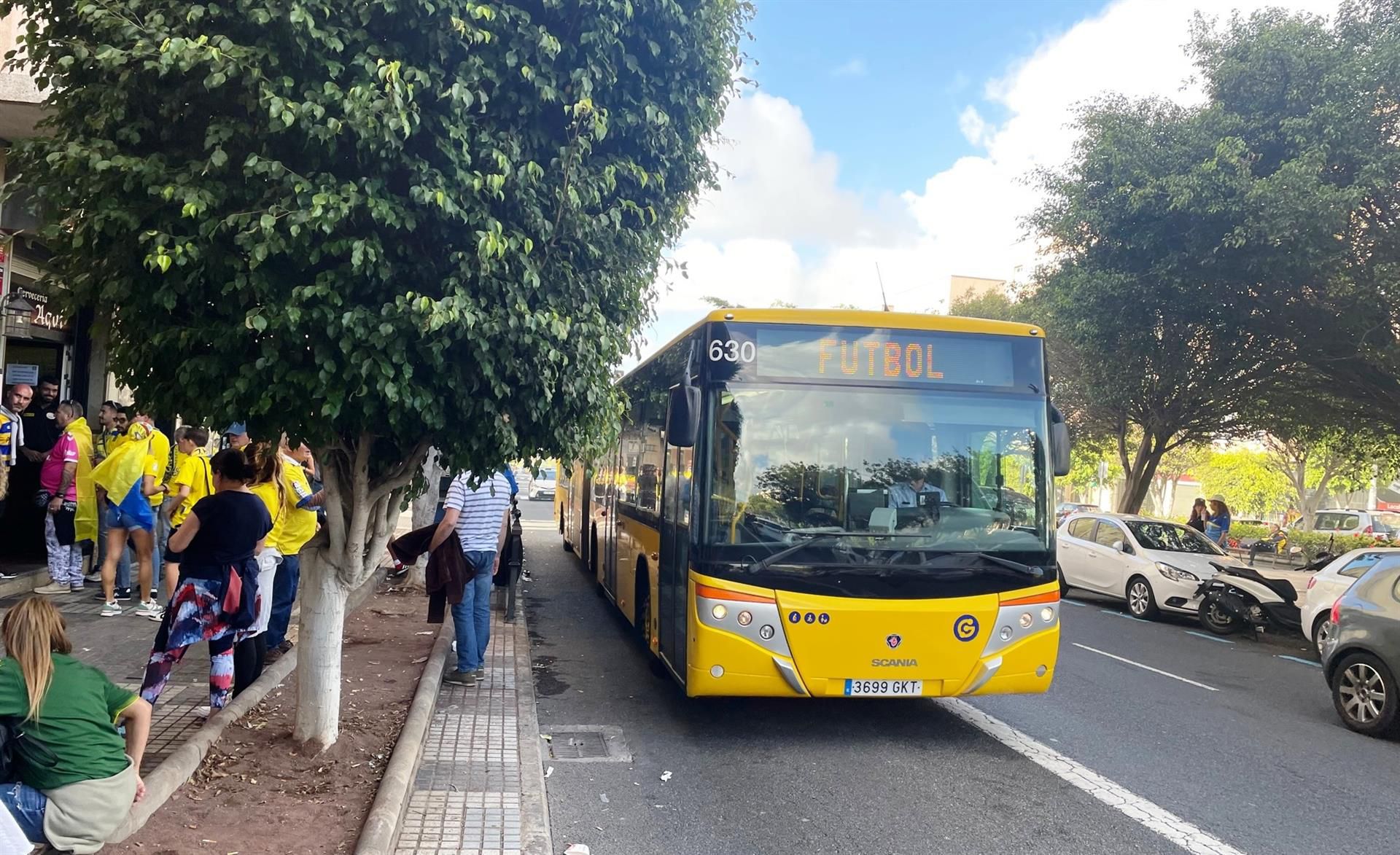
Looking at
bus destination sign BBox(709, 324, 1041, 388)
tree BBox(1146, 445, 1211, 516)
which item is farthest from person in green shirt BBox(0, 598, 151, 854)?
tree BBox(1146, 445, 1211, 516)

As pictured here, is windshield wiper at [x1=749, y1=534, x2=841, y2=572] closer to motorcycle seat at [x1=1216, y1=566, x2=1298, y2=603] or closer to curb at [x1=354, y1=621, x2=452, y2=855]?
curb at [x1=354, y1=621, x2=452, y2=855]

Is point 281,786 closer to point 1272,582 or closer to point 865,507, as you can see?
point 865,507

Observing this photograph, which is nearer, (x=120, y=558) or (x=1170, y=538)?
(x=120, y=558)

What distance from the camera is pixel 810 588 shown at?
657 cm

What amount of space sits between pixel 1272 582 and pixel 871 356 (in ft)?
31.2

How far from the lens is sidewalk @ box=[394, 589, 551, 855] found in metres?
4.70

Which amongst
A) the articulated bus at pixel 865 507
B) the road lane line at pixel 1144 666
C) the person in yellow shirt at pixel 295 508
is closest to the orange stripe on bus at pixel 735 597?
the articulated bus at pixel 865 507

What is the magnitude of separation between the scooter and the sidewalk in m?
9.85

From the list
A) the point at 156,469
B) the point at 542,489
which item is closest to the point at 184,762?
the point at 156,469

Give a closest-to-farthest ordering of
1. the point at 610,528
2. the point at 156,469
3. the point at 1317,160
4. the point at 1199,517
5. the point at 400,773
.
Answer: the point at 400,773 → the point at 156,469 → the point at 1317,160 → the point at 610,528 → the point at 1199,517

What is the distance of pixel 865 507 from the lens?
266 inches

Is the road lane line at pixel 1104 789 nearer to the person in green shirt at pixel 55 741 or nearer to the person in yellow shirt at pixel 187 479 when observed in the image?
the person in green shirt at pixel 55 741

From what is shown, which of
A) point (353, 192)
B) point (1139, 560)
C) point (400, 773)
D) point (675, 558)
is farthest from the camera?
point (1139, 560)

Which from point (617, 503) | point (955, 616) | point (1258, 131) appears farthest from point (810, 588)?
point (1258, 131)
